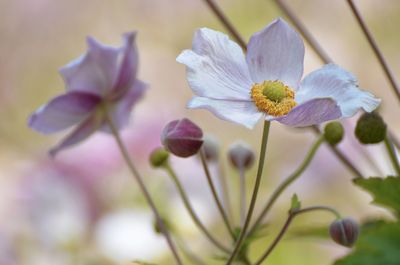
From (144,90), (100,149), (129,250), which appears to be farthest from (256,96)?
(100,149)

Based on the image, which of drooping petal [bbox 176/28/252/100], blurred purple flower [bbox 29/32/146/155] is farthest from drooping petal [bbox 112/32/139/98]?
drooping petal [bbox 176/28/252/100]

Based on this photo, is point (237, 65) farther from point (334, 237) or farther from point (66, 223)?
point (66, 223)

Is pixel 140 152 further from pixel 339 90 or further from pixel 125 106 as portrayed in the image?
pixel 339 90

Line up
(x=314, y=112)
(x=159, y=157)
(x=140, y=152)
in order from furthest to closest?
(x=140, y=152) < (x=159, y=157) < (x=314, y=112)

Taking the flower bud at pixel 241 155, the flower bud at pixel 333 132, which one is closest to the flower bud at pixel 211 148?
the flower bud at pixel 241 155

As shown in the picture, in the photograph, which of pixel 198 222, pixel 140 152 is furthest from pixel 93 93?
pixel 140 152

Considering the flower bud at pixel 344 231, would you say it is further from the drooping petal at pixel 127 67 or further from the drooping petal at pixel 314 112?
the drooping petal at pixel 127 67

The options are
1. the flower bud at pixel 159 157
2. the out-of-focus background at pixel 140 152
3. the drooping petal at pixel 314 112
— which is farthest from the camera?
the out-of-focus background at pixel 140 152
